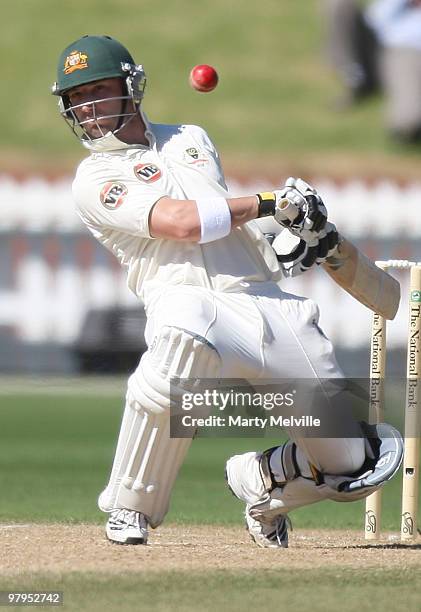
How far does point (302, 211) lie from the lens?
16.6 ft

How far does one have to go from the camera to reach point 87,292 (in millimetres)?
14039

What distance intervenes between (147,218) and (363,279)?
39.9 inches

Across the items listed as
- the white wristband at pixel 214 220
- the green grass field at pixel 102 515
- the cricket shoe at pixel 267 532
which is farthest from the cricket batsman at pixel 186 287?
the green grass field at pixel 102 515

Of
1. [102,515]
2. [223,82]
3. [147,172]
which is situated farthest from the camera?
[223,82]

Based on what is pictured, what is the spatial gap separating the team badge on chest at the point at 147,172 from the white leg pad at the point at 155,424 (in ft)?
1.99

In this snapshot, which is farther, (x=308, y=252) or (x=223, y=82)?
(x=223, y=82)

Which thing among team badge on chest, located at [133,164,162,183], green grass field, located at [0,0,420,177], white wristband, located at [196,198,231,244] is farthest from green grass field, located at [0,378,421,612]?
green grass field, located at [0,0,420,177]

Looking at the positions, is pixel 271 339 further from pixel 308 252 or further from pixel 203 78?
pixel 203 78

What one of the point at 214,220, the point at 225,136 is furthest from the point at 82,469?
the point at 225,136

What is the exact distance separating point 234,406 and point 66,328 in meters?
8.89

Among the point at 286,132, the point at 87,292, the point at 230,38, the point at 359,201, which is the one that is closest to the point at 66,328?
the point at 87,292

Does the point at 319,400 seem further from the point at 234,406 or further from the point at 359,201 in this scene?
the point at 359,201

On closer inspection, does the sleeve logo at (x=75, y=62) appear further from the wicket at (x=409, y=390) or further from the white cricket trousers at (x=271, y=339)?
the wicket at (x=409, y=390)

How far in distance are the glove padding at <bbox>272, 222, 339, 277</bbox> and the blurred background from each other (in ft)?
26.0
